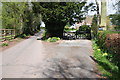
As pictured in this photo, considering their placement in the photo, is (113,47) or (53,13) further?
(53,13)

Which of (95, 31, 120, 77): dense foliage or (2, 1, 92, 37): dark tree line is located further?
(2, 1, 92, 37): dark tree line

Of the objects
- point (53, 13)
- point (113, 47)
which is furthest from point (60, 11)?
point (113, 47)

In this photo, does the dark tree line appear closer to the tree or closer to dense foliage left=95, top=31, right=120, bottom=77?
the tree

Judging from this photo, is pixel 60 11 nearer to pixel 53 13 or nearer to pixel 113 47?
pixel 53 13

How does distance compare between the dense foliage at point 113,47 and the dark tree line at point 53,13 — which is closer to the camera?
the dense foliage at point 113,47

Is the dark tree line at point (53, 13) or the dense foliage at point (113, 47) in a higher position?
the dark tree line at point (53, 13)

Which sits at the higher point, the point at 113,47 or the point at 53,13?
the point at 53,13

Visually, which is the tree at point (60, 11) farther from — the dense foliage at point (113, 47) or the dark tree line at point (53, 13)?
the dense foliage at point (113, 47)

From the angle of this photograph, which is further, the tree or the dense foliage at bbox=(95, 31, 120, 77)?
the tree

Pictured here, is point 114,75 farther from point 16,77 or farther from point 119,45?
point 16,77

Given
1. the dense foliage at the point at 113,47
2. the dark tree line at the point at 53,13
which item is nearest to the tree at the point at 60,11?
the dark tree line at the point at 53,13

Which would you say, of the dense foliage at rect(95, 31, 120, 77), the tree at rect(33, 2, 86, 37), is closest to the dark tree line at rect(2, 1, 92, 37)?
the tree at rect(33, 2, 86, 37)

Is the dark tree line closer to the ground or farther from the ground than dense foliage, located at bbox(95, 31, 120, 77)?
farther from the ground

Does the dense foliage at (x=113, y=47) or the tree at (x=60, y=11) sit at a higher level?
the tree at (x=60, y=11)
